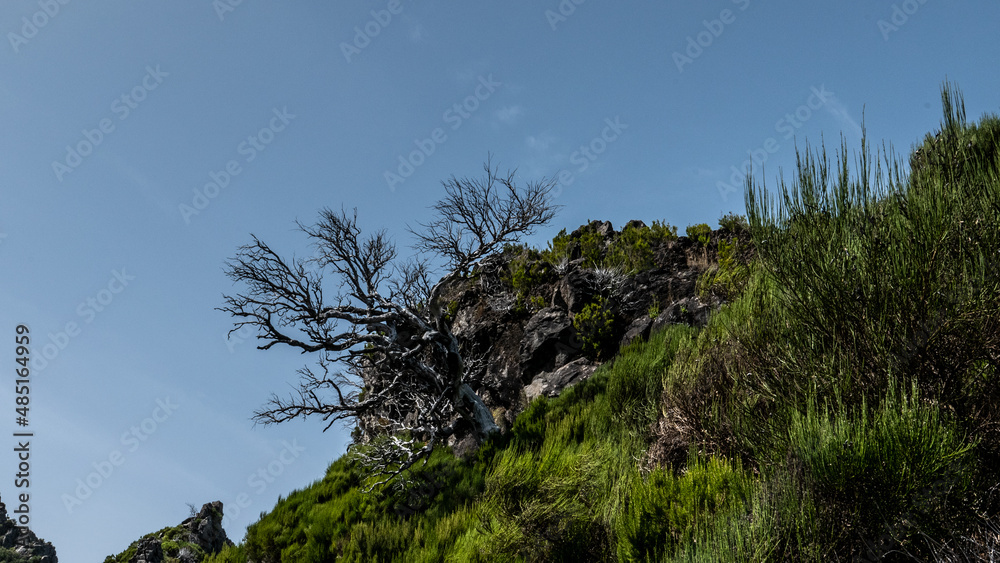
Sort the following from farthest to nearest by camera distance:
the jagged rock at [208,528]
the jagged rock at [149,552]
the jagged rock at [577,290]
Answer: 1. the jagged rock at [208,528]
2. the jagged rock at [577,290]
3. the jagged rock at [149,552]

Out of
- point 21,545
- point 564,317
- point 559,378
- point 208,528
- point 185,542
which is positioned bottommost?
point 21,545

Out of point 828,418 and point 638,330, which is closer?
point 828,418

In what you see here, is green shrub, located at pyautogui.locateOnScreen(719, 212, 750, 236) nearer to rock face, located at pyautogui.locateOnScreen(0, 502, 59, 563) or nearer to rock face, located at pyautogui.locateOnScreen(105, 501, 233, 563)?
rock face, located at pyautogui.locateOnScreen(105, 501, 233, 563)

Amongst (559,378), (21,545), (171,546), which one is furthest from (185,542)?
(559,378)

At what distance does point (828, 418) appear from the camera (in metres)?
3.66

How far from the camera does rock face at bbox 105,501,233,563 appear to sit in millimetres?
12875

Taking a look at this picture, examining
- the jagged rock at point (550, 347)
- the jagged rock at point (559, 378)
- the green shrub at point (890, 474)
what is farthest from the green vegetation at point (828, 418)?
the jagged rock at point (550, 347)

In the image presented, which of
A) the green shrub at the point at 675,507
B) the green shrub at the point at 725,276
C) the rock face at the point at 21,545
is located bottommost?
the rock face at the point at 21,545

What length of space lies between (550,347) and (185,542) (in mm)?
10375

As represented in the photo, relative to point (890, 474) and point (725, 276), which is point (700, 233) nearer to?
point (725, 276)

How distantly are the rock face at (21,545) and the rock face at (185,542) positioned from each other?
4593mm

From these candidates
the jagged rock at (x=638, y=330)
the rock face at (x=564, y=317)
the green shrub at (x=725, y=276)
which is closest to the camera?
the green shrub at (x=725, y=276)

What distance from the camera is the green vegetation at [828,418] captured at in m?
3.29

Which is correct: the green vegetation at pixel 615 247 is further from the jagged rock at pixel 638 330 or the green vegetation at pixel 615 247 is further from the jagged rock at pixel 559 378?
the jagged rock at pixel 559 378
